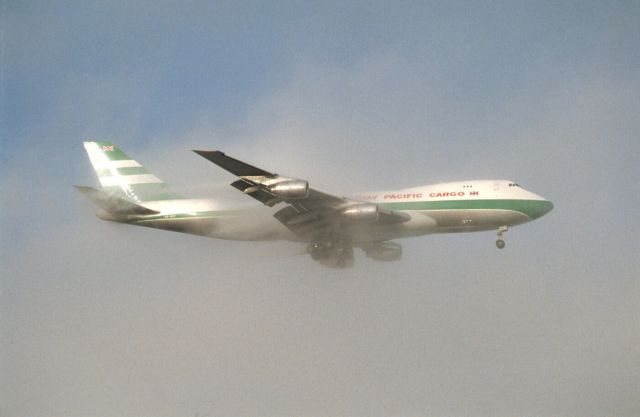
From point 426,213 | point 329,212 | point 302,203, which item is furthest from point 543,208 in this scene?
point 302,203

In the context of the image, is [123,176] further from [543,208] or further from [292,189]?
[543,208]

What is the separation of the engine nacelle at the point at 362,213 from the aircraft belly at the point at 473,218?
3772 millimetres

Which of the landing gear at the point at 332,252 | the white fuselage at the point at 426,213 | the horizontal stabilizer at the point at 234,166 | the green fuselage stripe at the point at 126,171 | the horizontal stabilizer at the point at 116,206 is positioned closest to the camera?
the horizontal stabilizer at the point at 234,166

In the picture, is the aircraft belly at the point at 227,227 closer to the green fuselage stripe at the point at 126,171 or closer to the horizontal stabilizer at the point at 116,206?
the horizontal stabilizer at the point at 116,206

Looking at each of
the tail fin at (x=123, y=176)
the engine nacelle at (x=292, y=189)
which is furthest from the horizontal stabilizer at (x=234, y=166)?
the tail fin at (x=123, y=176)

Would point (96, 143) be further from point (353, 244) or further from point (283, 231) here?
point (353, 244)

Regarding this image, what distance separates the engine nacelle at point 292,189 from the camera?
40.3 m

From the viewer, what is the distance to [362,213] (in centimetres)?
4178

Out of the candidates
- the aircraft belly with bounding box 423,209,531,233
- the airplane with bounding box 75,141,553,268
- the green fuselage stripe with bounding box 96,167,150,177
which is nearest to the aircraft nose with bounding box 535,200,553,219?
the airplane with bounding box 75,141,553,268

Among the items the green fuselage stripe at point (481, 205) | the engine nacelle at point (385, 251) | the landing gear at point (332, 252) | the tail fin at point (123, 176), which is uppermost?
the tail fin at point (123, 176)

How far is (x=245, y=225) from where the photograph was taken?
4572 cm

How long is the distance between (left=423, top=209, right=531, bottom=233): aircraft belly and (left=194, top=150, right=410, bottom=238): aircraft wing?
202 centimetres

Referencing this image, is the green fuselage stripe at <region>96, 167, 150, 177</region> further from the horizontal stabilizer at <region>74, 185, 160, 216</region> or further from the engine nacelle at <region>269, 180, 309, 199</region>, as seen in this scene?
the engine nacelle at <region>269, 180, 309, 199</region>

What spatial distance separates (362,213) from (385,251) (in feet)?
28.7
